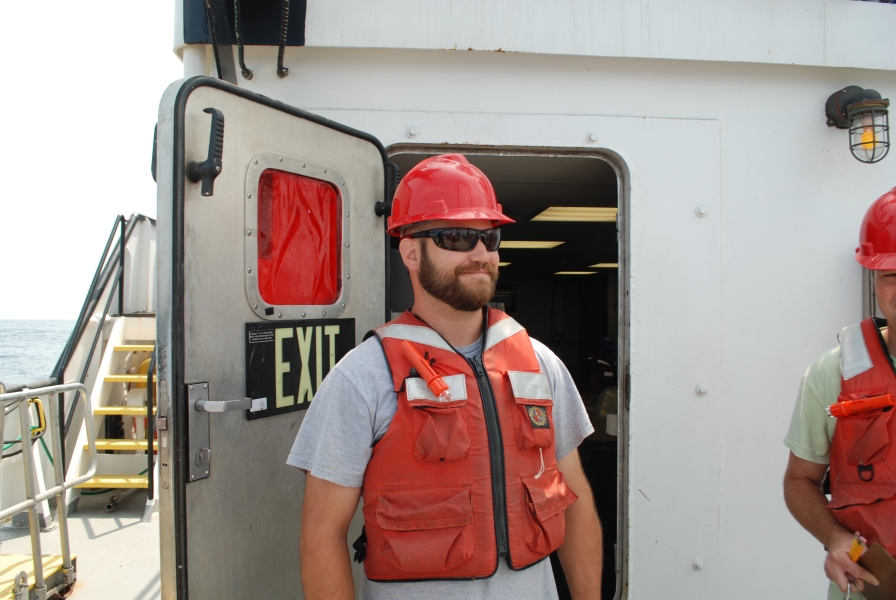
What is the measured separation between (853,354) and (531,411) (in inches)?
36.7

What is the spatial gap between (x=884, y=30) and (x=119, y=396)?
273 inches

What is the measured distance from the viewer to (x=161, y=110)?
5.09ft

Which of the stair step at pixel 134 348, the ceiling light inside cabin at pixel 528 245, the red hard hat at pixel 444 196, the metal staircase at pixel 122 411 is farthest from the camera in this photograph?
the ceiling light inside cabin at pixel 528 245

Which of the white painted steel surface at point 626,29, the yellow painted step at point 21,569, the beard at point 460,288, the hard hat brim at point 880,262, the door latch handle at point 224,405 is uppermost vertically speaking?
the white painted steel surface at point 626,29

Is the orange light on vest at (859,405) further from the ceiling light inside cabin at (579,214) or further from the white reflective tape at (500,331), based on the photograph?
the ceiling light inside cabin at (579,214)

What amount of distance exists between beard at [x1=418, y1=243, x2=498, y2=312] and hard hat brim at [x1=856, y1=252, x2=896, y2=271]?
105 centimetres

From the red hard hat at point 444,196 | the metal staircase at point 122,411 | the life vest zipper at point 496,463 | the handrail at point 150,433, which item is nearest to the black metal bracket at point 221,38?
the red hard hat at point 444,196

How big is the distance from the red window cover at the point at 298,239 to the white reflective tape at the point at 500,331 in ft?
2.35

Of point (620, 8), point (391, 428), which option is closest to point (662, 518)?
point (391, 428)

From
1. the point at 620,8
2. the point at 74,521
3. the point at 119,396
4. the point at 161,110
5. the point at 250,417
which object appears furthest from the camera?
the point at 119,396

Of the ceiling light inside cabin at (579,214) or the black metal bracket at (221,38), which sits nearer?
the black metal bracket at (221,38)

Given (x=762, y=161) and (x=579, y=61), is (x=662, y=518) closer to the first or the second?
(x=762, y=161)

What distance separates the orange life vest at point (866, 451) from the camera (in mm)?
1487

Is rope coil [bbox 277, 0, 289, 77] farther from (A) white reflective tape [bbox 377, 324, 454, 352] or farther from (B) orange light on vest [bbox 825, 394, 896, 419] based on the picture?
(B) orange light on vest [bbox 825, 394, 896, 419]
